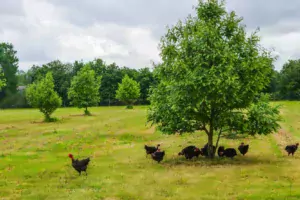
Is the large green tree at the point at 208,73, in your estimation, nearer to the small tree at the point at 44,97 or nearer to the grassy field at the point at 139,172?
the grassy field at the point at 139,172

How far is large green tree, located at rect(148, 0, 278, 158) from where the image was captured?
2247 centimetres

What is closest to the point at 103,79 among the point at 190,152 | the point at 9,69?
the point at 9,69

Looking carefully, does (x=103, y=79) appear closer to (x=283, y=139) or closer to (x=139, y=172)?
(x=283, y=139)

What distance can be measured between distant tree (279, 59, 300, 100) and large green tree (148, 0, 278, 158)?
96155mm

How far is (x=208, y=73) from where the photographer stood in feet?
73.8

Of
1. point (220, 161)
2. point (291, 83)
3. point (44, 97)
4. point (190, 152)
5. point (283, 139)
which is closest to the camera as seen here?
point (220, 161)

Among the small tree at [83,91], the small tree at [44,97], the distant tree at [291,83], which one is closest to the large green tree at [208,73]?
the small tree at [44,97]

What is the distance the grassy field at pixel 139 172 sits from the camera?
683 inches

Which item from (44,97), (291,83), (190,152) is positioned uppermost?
(291,83)

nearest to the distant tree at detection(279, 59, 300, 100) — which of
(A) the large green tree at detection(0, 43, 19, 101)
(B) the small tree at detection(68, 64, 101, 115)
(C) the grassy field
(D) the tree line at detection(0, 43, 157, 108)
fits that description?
(D) the tree line at detection(0, 43, 157, 108)

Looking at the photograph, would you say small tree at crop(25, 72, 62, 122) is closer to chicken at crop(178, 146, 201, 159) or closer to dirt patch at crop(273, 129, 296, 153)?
dirt patch at crop(273, 129, 296, 153)

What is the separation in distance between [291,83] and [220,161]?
322 feet

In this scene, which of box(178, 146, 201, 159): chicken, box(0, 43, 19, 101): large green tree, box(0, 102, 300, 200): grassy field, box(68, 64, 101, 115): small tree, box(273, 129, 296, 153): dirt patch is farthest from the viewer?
box(0, 43, 19, 101): large green tree

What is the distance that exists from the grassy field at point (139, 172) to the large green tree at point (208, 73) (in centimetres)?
311
